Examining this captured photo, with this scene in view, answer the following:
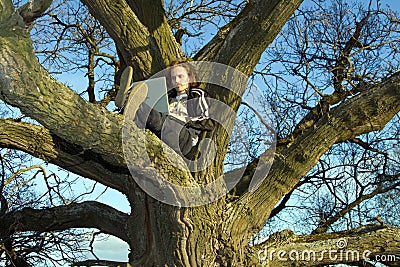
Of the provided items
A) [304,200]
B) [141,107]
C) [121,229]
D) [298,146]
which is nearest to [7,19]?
[141,107]

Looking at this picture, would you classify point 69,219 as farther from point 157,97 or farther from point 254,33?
point 254,33

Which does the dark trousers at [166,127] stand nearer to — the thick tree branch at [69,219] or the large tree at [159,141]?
the large tree at [159,141]

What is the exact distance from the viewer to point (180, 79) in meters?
4.46

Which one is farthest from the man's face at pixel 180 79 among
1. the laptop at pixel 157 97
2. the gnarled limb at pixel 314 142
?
the gnarled limb at pixel 314 142

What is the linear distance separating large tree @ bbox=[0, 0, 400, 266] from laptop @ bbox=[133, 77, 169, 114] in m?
0.42

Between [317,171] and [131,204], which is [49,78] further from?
[317,171]

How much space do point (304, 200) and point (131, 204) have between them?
3.36 m

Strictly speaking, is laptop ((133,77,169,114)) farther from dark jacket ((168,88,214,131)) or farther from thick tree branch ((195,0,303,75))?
thick tree branch ((195,0,303,75))

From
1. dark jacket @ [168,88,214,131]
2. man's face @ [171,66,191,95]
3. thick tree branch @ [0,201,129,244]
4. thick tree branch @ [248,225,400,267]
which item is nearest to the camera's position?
dark jacket @ [168,88,214,131]

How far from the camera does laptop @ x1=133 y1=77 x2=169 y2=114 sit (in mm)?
3861

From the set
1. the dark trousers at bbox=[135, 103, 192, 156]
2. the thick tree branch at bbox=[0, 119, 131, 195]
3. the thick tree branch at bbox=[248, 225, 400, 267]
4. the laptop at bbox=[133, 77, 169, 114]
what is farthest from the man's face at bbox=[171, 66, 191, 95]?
the thick tree branch at bbox=[248, 225, 400, 267]

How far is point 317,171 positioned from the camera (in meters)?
7.19

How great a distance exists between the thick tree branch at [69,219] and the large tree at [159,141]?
0.5 inches

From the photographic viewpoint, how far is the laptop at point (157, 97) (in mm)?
3861
